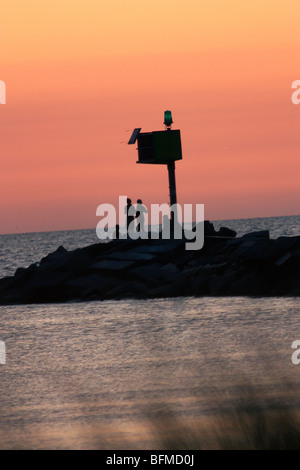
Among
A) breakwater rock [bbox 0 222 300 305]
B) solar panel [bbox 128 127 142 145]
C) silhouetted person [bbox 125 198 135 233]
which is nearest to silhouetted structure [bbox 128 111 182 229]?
solar panel [bbox 128 127 142 145]

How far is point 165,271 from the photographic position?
28906 mm

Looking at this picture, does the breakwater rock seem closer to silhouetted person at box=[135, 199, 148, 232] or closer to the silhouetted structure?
silhouetted person at box=[135, 199, 148, 232]

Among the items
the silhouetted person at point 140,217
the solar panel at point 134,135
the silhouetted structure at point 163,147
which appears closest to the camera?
the silhouetted person at point 140,217

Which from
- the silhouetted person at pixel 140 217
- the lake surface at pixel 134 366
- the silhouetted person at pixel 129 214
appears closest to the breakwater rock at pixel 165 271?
the silhouetted person at pixel 129 214

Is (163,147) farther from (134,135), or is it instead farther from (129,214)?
(129,214)

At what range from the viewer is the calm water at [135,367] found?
10.0m

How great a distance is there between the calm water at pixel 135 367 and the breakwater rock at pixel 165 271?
1343mm

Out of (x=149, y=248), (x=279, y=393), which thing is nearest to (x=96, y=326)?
(x=149, y=248)

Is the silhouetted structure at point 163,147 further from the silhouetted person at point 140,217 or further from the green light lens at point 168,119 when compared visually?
the silhouetted person at point 140,217

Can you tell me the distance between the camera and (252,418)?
226 inches

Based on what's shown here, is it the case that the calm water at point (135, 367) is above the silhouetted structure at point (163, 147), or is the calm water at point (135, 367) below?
below

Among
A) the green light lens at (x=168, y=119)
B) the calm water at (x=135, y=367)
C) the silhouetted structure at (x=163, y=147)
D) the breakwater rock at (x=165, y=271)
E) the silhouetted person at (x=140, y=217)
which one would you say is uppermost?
the green light lens at (x=168, y=119)

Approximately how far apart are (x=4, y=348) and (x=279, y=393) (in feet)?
31.6
